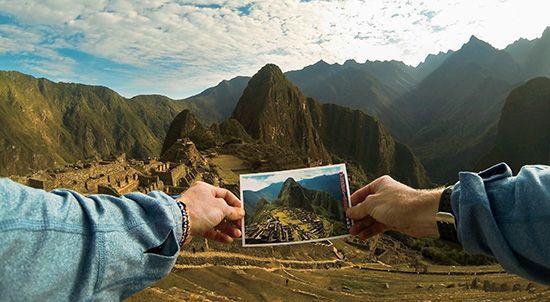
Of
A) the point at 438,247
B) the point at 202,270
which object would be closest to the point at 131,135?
the point at 438,247

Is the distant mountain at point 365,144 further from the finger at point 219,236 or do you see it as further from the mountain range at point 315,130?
the finger at point 219,236

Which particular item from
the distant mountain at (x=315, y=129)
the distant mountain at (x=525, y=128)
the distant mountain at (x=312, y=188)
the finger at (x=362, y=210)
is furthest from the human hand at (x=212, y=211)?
the distant mountain at (x=315, y=129)

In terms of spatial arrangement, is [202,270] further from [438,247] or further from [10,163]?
[10,163]

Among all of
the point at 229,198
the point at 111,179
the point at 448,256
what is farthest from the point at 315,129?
the point at 229,198

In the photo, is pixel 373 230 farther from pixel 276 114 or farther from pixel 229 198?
pixel 276 114

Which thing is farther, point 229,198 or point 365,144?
point 365,144

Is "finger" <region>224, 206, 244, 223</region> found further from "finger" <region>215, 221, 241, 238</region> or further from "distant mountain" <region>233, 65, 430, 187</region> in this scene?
"distant mountain" <region>233, 65, 430, 187</region>
